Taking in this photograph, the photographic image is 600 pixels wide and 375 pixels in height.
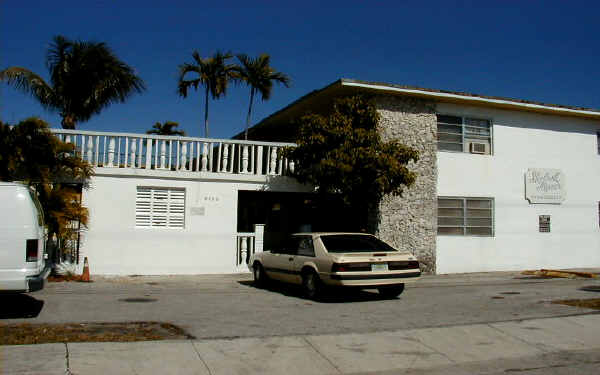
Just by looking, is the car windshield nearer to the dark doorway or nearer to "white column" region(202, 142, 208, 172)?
"white column" region(202, 142, 208, 172)

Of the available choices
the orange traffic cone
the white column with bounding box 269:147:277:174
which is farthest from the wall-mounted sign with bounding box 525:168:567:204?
the orange traffic cone

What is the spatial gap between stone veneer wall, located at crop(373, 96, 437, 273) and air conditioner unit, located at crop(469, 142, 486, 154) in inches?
60.0

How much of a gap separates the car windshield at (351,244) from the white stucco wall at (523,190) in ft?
19.7

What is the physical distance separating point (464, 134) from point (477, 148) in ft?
2.23

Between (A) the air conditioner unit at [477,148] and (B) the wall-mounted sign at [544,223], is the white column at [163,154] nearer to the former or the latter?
(A) the air conditioner unit at [477,148]

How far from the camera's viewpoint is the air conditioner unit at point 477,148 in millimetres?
18469

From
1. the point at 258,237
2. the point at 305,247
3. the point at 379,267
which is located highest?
the point at 258,237

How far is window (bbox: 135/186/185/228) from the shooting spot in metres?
15.4

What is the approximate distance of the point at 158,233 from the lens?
15.4 metres

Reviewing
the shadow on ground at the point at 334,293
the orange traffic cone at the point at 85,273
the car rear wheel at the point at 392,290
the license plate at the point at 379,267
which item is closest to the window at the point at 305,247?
the shadow on ground at the point at 334,293

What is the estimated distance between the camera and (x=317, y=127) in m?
15.4

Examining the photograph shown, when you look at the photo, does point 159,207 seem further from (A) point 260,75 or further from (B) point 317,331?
(A) point 260,75

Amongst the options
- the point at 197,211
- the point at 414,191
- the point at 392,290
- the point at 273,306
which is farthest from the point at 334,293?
the point at 414,191

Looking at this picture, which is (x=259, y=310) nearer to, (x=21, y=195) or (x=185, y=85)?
(x=21, y=195)
